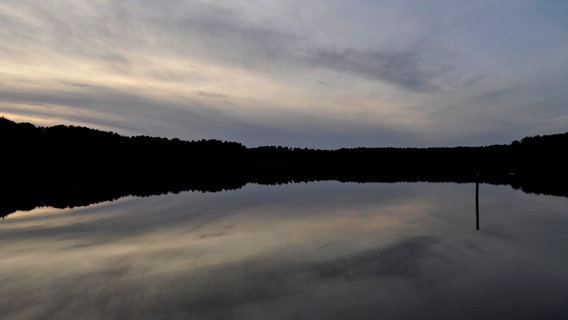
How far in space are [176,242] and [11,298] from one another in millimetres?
8582

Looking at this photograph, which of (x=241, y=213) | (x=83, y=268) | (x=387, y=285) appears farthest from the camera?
(x=241, y=213)

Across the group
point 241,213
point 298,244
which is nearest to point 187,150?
point 241,213

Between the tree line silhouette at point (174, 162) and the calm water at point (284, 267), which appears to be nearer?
the calm water at point (284, 267)

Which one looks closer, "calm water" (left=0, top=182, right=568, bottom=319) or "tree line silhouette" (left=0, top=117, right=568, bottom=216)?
"calm water" (left=0, top=182, right=568, bottom=319)

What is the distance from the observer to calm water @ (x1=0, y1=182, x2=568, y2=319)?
34.9 feet

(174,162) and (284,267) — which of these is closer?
(284,267)

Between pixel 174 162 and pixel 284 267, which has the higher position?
pixel 174 162

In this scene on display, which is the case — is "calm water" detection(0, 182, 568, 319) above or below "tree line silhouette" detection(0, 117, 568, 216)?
below

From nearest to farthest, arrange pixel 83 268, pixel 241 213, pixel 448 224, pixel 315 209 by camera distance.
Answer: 1. pixel 83 268
2. pixel 448 224
3. pixel 241 213
4. pixel 315 209

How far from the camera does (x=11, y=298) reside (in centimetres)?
1152

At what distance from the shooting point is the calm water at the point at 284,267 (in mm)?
10625

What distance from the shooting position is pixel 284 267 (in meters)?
14.6

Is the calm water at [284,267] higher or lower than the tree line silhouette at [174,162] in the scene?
lower

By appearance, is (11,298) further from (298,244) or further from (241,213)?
(241,213)
